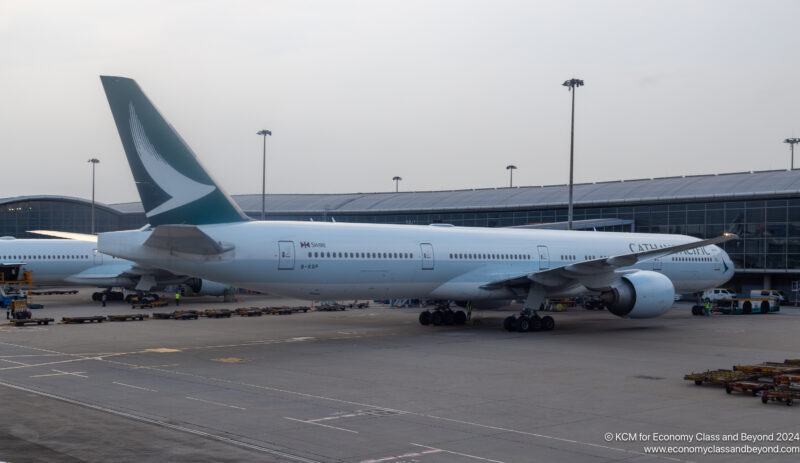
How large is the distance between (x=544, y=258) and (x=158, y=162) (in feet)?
49.9

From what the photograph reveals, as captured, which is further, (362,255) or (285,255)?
(362,255)

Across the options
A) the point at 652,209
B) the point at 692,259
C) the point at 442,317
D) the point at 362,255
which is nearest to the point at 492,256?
the point at 442,317

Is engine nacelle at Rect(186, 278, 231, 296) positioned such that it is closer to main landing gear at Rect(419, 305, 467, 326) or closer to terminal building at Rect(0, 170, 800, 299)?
main landing gear at Rect(419, 305, 467, 326)

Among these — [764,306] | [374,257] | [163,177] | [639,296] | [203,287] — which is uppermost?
[163,177]

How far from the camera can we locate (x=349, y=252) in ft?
76.3

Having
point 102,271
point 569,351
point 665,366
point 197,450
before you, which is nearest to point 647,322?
point 569,351

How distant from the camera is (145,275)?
41.2 meters

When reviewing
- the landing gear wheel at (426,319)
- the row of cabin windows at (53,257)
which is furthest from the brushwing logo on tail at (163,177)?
the row of cabin windows at (53,257)

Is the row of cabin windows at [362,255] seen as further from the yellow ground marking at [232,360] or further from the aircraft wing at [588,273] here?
the yellow ground marking at [232,360]

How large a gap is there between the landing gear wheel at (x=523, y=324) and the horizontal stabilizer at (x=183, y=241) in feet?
34.8

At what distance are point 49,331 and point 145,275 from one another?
15.6 metres

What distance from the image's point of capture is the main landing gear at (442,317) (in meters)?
28.0

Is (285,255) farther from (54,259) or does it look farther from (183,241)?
(54,259)

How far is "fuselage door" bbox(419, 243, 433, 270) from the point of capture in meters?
25.1
